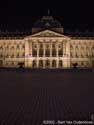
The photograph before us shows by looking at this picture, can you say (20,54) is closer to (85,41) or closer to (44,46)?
(44,46)

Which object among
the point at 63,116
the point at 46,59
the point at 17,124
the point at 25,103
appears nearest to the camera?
the point at 17,124

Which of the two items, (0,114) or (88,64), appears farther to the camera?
(88,64)

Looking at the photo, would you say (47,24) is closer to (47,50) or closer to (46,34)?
(46,34)

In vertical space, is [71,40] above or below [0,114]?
above

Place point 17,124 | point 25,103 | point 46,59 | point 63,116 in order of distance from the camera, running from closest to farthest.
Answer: point 17,124
point 63,116
point 25,103
point 46,59

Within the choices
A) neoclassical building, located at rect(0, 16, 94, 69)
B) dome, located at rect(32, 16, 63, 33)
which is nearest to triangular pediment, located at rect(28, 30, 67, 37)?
neoclassical building, located at rect(0, 16, 94, 69)

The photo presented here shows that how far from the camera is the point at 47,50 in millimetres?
112938

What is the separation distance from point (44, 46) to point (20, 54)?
25.0ft

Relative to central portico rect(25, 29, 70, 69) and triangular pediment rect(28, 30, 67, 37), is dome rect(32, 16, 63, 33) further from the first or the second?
central portico rect(25, 29, 70, 69)

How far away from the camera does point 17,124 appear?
11.3 m

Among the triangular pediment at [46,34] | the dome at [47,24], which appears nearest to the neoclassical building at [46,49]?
the triangular pediment at [46,34]

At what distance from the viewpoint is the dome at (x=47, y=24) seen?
4809 inches

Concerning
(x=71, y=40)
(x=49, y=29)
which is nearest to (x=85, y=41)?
(x=71, y=40)

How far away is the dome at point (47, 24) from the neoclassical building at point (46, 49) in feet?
23.8
